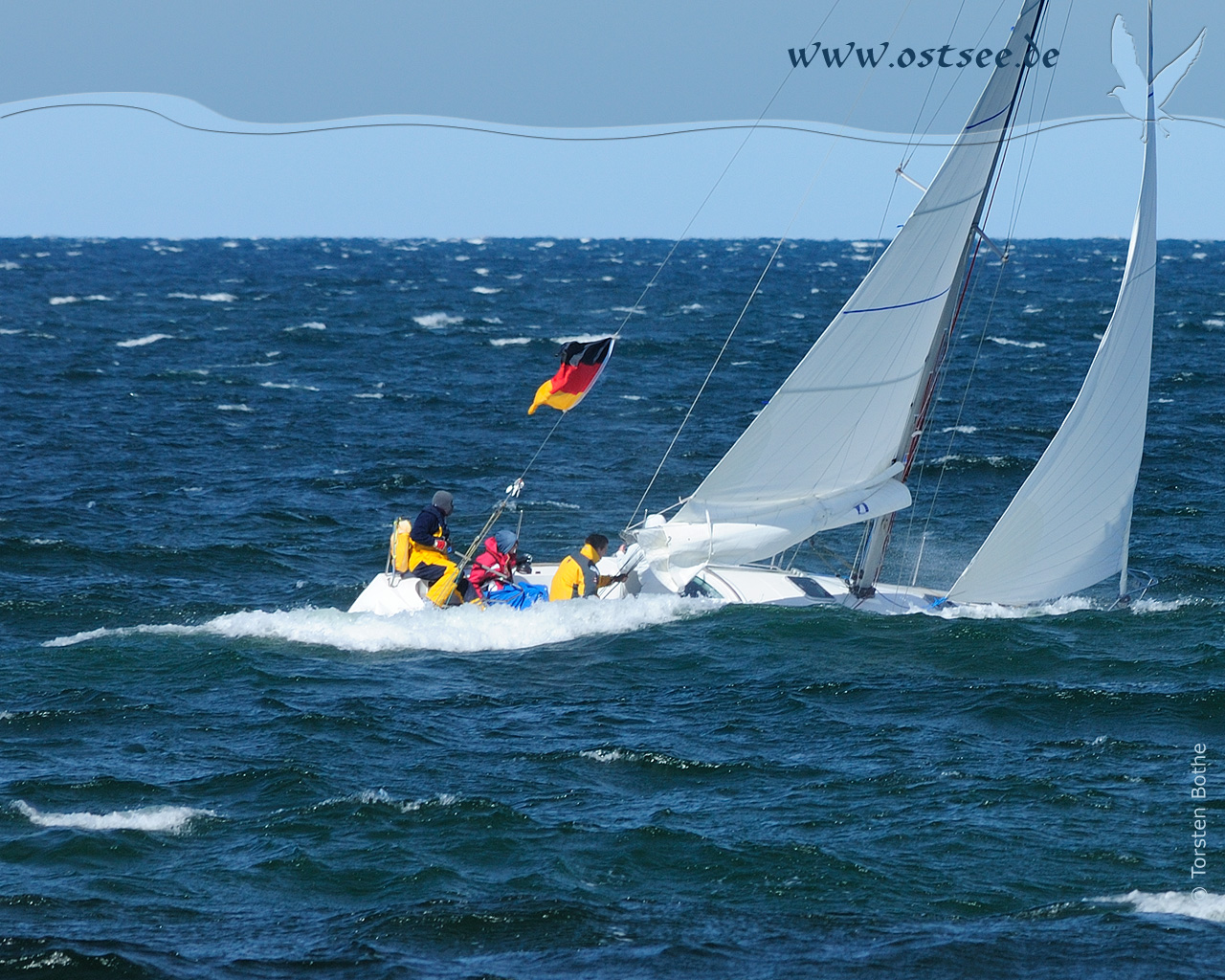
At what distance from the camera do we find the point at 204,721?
50.9ft

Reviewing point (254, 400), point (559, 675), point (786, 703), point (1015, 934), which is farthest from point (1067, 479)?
point (254, 400)

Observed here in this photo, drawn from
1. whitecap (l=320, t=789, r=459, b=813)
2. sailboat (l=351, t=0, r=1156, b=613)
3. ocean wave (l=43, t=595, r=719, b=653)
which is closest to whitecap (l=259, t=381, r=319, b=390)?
ocean wave (l=43, t=595, r=719, b=653)

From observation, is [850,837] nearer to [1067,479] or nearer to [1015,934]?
[1015,934]

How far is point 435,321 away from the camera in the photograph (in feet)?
206

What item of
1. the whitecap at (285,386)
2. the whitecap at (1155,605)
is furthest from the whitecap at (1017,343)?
the whitecap at (1155,605)

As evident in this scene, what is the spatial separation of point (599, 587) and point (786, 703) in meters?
3.47

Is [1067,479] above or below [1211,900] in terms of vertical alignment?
above

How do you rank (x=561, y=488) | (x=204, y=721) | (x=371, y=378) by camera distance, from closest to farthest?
(x=204, y=721), (x=561, y=488), (x=371, y=378)

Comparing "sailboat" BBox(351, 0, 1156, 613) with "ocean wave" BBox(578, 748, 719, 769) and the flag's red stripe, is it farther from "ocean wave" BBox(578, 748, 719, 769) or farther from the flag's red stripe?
"ocean wave" BBox(578, 748, 719, 769)
